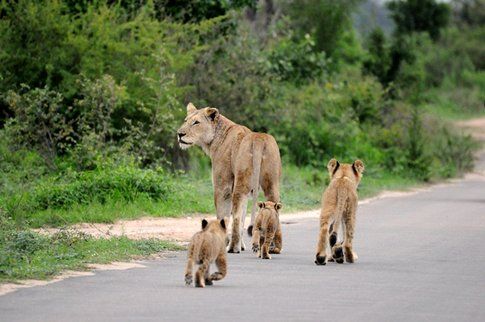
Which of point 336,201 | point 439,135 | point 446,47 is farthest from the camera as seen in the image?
point 446,47

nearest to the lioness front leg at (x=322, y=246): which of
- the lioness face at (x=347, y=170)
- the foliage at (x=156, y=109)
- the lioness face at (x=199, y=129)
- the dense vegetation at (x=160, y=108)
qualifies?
the lioness face at (x=347, y=170)

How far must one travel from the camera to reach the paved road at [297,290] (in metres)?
9.33

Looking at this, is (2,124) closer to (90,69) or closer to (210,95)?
(90,69)

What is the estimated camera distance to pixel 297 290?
10.7 meters

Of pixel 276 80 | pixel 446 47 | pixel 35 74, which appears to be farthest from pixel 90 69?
pixel 446 47

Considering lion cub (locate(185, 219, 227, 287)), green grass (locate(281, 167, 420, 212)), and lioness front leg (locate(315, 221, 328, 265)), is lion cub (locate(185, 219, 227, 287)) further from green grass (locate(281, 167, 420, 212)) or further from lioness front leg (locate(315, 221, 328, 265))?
green grass (locate(281, 167, 420, 212))

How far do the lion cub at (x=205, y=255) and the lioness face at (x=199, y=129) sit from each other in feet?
12.6

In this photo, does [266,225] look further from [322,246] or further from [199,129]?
[199,129]

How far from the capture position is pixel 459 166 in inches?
1246

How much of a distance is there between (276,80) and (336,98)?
8.86 ft

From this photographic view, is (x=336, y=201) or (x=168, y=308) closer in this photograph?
(x=168, y=308)

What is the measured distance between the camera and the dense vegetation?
1895 cm

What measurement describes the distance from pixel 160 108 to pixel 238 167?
27.7ft

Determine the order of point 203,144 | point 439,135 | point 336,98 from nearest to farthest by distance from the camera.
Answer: point 203,144 → point 336,98 → point 439,135
